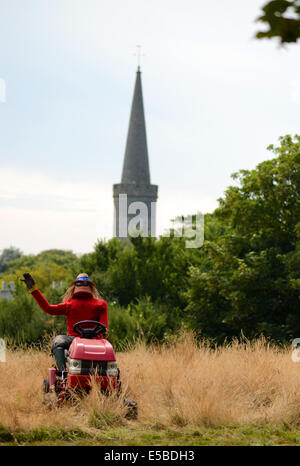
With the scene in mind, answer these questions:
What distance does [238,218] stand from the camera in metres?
19.0

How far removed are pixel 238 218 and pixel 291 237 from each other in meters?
1.71

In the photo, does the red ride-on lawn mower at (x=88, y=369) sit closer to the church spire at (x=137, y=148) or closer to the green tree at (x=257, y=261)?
the green tree at (x=257, y=261)

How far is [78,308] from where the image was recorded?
25.1 feet

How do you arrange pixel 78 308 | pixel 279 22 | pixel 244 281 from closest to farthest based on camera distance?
pixel 279 22 < pixel 78 308 < pixel 244 281

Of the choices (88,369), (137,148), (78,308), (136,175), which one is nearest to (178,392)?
(88,369)

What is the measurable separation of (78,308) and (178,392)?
5.58 feet

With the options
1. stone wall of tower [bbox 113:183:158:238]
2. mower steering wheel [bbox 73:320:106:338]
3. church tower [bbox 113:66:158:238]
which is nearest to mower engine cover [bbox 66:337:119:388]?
mower steering wheel [bbox 73:320:106:338]

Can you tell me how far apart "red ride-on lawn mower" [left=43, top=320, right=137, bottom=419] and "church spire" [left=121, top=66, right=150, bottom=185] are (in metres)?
91.5

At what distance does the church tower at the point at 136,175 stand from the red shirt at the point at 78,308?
3504 inches

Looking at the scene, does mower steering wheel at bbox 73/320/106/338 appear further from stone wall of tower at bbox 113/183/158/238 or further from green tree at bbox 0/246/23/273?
green tree at bbox 0/246/23/273

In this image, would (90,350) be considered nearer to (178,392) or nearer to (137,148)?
(178,392)
